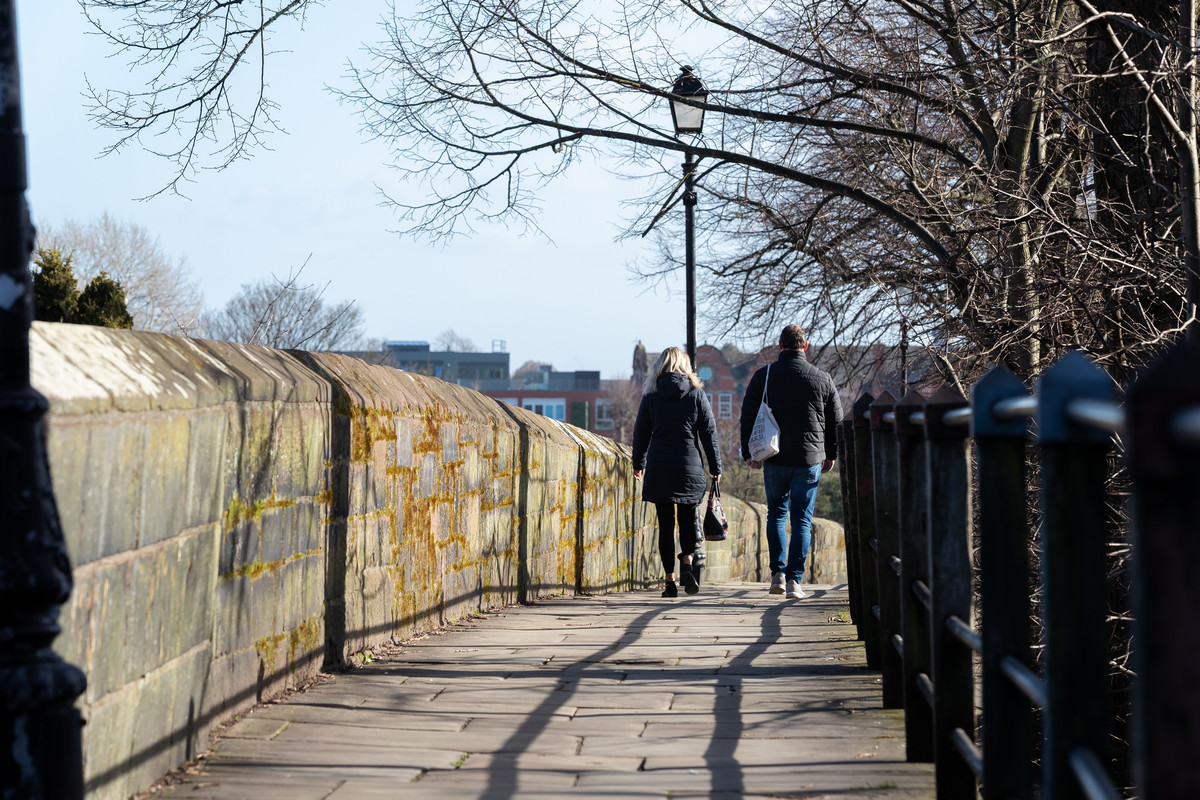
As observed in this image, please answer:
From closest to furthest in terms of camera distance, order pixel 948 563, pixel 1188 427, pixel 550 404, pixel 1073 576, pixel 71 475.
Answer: pixel 1188 427 → pixel 1073 576 → pixel 71 475 → pixel 948 563 → pixel 550 404

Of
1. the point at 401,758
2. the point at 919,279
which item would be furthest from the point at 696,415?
the point at 401,758

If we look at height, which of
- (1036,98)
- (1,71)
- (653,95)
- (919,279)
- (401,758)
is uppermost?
(653,95)

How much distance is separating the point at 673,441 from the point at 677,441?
0.09ft

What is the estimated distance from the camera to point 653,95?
9.98 metres

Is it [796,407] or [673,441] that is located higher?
[796,407]

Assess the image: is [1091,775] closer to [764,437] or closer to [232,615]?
[232,615]

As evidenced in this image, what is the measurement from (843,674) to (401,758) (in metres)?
2.06

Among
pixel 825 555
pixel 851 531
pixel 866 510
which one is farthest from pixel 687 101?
pixel 825 555

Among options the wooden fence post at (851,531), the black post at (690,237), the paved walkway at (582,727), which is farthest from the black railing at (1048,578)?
the black post at (690,237)

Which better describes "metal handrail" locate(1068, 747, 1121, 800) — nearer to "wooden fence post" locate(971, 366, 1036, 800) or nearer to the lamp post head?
"wooden fence post" locate(971, 366, 1036, 800)

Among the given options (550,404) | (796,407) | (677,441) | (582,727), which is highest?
(550,404)

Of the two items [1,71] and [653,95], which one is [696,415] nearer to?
[653,95]

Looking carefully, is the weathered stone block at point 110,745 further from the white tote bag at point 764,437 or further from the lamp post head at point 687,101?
the lamp post head at point 687,101

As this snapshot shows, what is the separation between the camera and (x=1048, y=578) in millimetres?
1834
